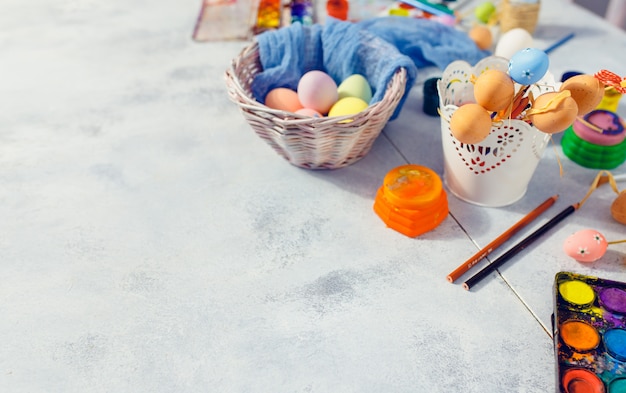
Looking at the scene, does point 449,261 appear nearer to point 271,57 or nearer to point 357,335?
point 357,335

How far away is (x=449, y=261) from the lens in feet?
2.42

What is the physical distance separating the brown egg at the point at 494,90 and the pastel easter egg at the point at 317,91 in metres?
0.29

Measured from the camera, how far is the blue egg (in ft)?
2.13

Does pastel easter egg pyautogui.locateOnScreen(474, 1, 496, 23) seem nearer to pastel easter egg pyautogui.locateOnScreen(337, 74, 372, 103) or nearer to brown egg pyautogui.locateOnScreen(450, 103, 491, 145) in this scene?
pastel easter egg pyautogui.locateOnScreen(337, 74, 372, 103)

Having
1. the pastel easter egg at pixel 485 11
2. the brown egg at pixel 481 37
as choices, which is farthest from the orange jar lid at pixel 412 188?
the pastel easter egg at pixel 485 11

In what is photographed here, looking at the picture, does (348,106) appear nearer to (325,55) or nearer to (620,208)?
(325,55)

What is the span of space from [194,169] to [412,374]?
511 millimetres

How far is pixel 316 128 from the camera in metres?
0.76

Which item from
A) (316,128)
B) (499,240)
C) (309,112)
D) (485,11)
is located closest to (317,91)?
(309,112)

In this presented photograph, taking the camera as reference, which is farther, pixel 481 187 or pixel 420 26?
pixel 420 26

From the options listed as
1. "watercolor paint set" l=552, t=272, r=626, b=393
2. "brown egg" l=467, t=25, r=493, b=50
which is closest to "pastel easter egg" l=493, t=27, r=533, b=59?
"brown egg" l=467, t=25, r=493, b=50

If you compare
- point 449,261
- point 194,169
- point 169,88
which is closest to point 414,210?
point 449,261

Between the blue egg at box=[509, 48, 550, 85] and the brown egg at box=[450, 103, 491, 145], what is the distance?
0.20 feet

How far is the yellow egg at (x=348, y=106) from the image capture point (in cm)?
87
